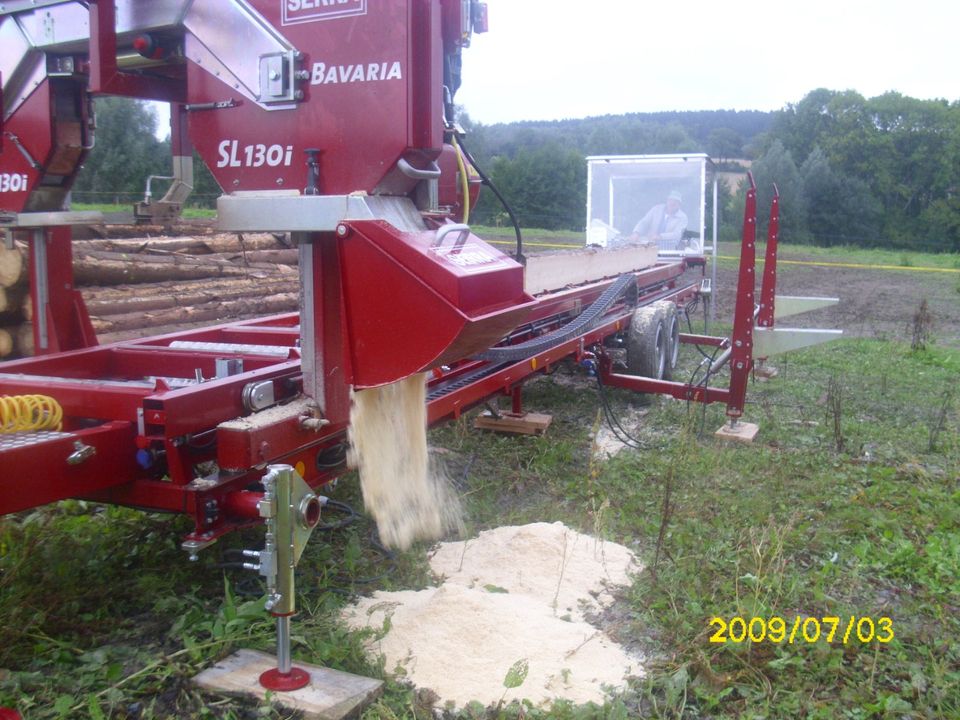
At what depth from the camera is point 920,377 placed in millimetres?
9531

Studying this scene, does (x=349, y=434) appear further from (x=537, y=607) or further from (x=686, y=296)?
(x=686, y=296)

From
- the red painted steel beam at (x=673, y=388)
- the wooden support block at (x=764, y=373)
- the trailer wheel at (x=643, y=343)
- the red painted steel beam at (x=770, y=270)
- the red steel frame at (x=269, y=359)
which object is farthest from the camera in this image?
the wooden support block at (x=764, y=373)

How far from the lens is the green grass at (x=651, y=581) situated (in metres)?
3.12

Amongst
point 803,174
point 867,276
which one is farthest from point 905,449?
point 803,174

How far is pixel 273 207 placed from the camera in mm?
3273

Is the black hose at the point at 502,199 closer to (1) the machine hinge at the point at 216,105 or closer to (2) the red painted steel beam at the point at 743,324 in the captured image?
(1) the machine hinge at the point at 216,105

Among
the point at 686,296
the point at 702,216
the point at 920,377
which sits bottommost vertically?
the point at 920,377

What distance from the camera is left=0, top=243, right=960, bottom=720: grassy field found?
123 inches

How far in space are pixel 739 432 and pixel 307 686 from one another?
464 centimetres

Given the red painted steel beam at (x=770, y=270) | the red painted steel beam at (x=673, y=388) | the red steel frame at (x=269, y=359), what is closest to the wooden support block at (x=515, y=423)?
the red painted steel beam at (x=673, y=388)

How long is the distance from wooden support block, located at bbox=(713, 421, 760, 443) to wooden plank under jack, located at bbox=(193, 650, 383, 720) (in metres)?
4.31

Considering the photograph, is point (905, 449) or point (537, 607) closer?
point (537, 607)

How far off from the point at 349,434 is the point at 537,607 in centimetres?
112
